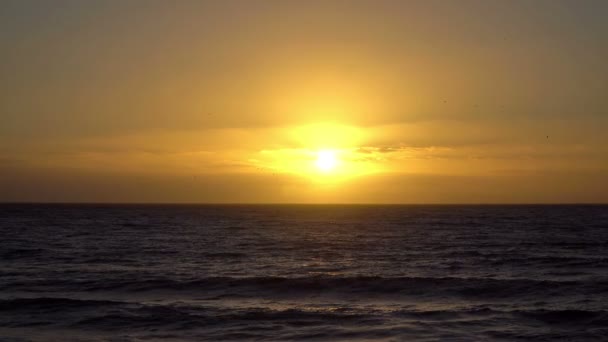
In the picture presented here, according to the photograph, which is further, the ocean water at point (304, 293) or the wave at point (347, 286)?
the wave at point (347, 286)

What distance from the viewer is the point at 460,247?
50594mm

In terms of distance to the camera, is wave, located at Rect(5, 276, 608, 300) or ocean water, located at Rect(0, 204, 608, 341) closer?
ocean water, located at Rect(0, 204, 608, 341)

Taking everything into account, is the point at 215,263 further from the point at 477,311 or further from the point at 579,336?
the point at 579,336

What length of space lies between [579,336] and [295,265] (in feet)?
66.5

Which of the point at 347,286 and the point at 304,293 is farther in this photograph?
the point at 347,286

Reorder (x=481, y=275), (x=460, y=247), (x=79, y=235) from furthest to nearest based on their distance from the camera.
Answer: (x=79, y=235)
(x=460, y=247)
(x=481, y=275)

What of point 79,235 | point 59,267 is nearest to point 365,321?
point 59,267

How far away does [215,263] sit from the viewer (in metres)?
39.5

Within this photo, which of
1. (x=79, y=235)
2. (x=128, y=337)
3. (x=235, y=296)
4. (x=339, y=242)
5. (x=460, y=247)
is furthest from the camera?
(x=79, y=235)

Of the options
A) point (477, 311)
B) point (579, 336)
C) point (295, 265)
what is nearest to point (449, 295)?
point (477, 311)

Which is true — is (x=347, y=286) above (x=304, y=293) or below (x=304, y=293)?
above

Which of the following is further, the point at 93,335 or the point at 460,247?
the point at 460,247

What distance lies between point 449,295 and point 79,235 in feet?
161

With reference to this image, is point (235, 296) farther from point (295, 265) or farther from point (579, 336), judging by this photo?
point (579, 336)
